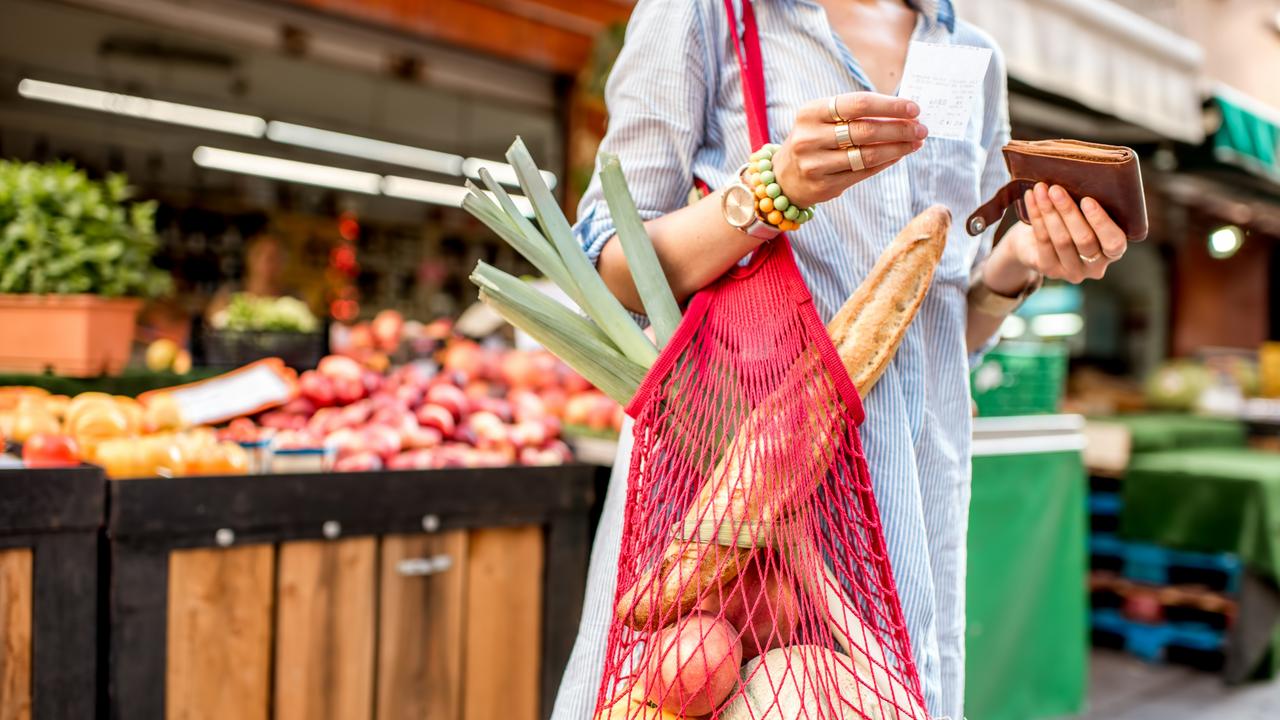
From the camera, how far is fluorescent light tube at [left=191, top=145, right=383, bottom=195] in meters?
8.11

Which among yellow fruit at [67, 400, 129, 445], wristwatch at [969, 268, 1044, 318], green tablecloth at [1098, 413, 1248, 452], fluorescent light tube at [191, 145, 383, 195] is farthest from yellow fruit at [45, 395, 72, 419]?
fluorescent light tube at [191, 145, 383, 195]

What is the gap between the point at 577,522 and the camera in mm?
2678

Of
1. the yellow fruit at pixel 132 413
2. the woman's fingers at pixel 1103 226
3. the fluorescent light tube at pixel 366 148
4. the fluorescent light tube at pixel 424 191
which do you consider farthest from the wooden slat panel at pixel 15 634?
the fluorescent light tube at pixel 424 191

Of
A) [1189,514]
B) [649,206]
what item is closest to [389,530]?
[649,206]

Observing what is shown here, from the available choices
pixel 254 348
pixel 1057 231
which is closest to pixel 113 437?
A: pixel 254 348

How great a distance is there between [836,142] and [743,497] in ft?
Answer: 1.11

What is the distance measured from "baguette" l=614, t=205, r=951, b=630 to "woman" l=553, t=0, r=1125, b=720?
0.12 meters

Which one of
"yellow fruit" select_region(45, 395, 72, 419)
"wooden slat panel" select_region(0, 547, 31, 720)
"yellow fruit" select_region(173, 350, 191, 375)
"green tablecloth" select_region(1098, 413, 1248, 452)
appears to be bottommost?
"wooden slat panel" select_region(0, 547, 31, 720)

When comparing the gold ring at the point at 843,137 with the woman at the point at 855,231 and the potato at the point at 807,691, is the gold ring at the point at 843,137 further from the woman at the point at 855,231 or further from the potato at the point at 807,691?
the potato at the point at 807,691

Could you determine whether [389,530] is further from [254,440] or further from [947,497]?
[947,497]

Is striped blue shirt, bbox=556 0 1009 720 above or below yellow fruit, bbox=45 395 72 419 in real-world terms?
above

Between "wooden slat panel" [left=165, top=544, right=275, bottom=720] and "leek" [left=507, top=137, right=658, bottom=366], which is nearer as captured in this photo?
"leek" [left=507, top=137, right=658, bottom=366]

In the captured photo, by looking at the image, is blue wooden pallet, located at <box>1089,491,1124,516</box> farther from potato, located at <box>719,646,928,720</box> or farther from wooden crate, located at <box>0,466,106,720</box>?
potato, located at <box>719,646,928,720</box>

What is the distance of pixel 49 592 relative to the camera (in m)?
1.98
